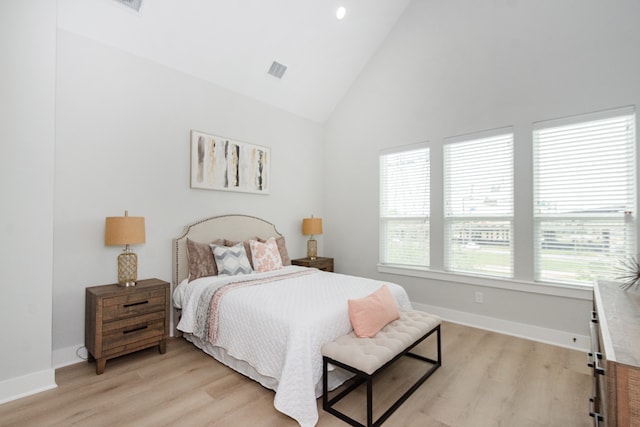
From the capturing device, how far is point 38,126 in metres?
2.19

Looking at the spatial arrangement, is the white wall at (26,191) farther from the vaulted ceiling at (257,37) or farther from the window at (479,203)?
the window at (479,203)

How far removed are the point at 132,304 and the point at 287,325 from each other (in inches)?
57.3

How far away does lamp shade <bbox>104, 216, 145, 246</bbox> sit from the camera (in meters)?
2.57

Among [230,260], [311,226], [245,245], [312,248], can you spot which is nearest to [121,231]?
[230,260]

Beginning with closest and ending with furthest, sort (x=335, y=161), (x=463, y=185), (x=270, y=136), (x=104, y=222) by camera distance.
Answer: (x=104, y=222), (x=463, y=185), (x=270, y=136), (x=335, y=161)

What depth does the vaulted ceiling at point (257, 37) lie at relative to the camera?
110 inches

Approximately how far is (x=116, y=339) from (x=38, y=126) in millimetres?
1699

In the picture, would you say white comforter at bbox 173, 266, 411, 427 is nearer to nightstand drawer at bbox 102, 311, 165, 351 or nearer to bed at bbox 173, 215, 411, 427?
bed at bbox 173, 215, 411, 427

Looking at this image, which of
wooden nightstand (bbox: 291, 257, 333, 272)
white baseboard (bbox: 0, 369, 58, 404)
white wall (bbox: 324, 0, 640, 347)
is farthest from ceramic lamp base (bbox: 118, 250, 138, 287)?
white wall (bbox: 324, 0, 640, 347)

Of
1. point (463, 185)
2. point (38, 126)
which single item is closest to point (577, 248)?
point (463, 185)

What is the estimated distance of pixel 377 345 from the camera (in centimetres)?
197

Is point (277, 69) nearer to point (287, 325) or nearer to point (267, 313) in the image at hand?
point (267, 313)

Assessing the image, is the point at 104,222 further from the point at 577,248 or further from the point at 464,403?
the point at 577,248

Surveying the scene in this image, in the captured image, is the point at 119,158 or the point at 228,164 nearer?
the point at 119,158
